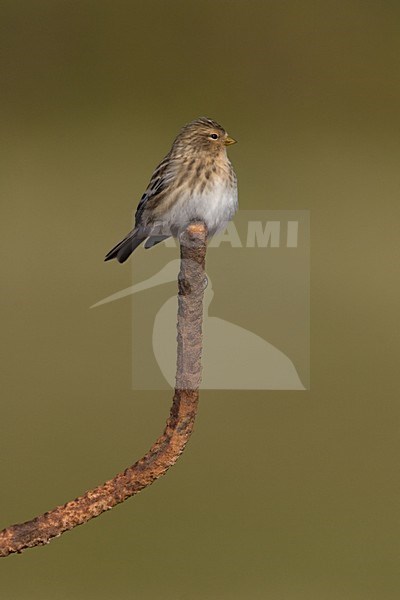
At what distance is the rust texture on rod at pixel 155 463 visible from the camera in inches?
21.8

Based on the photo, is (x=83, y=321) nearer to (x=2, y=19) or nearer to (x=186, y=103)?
(x=186, y=103)

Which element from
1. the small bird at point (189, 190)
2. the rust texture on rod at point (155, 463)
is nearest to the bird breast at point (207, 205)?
the small bird at point (189, 190)

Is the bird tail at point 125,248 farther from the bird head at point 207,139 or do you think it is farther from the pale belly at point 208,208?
the bird head at point 207,139

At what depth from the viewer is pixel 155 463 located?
57 centimetres

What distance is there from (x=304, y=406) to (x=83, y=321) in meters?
0.76

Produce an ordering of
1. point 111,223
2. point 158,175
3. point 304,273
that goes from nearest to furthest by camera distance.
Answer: point 158,175, point 111,223, point 304,273

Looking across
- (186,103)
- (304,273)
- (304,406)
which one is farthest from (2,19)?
(304,406)

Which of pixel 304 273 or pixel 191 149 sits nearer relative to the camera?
pixel 191 149

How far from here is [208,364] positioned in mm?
1241

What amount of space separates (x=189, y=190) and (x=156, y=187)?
51 millimetres

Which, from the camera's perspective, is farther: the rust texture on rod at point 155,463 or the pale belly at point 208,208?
the pale belly at point 208,208

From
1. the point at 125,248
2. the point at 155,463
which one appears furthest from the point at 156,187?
the point at 155,463

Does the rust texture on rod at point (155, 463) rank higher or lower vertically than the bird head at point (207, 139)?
lower

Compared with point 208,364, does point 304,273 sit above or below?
above
